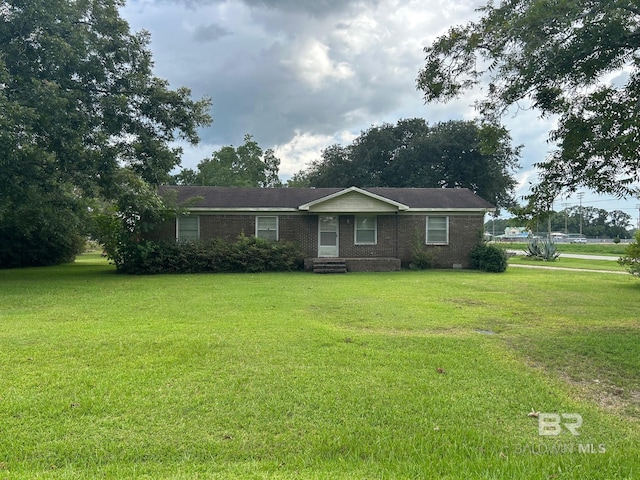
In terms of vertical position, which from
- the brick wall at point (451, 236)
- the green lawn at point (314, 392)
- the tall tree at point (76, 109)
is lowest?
the green lawn at point (314, 392)

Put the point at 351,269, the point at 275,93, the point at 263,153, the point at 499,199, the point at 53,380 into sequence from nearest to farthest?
the point at 53,380
the point at 351,269
the point at 275,93
the point at 499,199
the point at 263,153

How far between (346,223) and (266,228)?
368cm

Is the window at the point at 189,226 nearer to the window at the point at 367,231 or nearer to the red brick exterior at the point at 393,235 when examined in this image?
the red brick exterior at the point at 393,235

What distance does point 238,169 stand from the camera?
43.4m

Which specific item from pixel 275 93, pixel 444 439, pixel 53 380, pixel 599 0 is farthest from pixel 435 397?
pixel 275 93

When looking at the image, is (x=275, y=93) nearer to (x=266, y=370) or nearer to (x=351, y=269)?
(x=351, y=269)

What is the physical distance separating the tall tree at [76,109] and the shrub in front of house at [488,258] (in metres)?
13.2

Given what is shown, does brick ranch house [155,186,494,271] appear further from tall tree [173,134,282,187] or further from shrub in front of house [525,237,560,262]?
tall tree [173,134,282,187]

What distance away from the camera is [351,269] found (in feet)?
54.3

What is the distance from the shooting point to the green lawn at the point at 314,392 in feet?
8.80

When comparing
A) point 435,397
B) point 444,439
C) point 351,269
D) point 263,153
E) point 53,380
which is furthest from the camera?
point 263,153

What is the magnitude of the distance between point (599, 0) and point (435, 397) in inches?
203

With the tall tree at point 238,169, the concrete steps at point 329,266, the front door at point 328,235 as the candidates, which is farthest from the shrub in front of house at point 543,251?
the tall tree at point 238,169

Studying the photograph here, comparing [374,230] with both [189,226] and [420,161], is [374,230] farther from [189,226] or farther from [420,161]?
[420,161]
